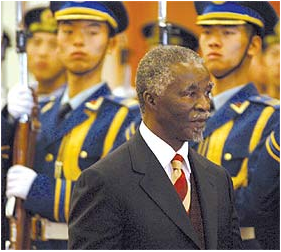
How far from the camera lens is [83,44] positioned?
2.05 m

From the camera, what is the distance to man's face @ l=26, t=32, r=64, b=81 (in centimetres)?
→ 215

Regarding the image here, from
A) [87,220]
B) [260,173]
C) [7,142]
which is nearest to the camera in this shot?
[87,220]

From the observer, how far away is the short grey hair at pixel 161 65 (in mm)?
1201

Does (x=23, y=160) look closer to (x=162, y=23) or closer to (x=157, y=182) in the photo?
(x=162, y=23)

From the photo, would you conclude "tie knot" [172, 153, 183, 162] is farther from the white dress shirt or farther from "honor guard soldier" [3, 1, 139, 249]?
"honor guard soldier" [3, 1, 139, 249]

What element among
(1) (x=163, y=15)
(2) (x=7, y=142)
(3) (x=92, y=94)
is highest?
(1) (x=163, y=15)

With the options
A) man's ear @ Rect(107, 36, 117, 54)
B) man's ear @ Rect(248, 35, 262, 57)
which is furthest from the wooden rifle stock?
man's ear @ Rect(248, 35, 262, 57)

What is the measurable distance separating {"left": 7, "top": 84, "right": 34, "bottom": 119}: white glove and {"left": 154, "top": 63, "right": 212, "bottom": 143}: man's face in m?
0.92

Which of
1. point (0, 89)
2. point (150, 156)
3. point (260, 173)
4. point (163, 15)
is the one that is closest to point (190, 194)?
point (150, 156)

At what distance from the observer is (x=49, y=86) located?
221 centimetres

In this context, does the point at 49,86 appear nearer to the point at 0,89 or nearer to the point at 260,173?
the point at 0,89

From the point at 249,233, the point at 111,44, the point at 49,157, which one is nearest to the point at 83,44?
the point at 111,44

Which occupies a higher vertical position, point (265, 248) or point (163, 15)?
point (163, 15)

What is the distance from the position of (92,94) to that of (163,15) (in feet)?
1.02
